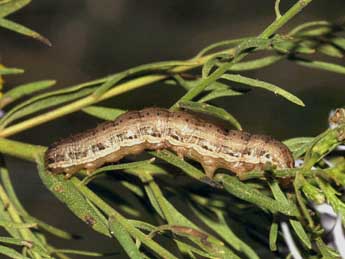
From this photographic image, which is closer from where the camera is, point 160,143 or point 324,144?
point 324,144

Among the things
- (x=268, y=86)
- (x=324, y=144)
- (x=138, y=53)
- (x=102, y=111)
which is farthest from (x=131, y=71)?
(x=138, y=53)

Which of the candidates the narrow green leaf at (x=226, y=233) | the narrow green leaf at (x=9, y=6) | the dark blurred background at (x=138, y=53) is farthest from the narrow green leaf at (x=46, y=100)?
the dark blurred background at (x=138, y=53)

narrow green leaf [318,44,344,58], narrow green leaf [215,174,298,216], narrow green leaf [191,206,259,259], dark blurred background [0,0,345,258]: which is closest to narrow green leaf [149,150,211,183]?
narrow green leaf [215,174,298,216]

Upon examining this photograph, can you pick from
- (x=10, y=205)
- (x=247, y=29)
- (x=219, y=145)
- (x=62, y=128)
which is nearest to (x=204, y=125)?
(x=219, y=145)

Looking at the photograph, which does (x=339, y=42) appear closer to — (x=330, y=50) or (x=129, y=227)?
(x=330, y=50)

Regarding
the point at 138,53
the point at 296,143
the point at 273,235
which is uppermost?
the point at 138,53

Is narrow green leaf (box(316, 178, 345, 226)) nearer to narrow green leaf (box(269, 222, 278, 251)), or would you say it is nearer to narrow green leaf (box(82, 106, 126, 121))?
narrow green leaf (box(269, 222, 278, 251))
